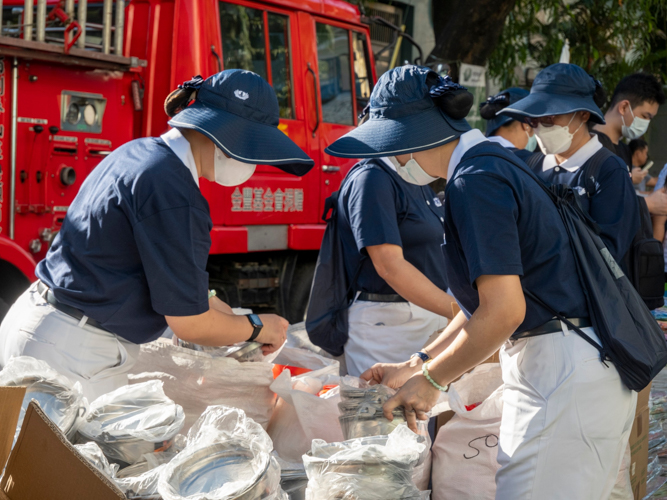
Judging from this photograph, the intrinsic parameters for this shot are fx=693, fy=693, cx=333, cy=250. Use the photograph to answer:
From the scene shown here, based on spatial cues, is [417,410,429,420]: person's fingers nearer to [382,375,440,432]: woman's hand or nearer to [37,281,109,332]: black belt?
[382,375,440,432]: woman's hand

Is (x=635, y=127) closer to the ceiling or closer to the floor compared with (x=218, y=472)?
closer to the ceiling

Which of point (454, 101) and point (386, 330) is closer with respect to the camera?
point (454, 101)

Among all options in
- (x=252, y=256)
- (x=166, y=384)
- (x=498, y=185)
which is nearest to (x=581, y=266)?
(x=498, y=185)

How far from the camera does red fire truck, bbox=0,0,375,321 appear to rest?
12.7ft

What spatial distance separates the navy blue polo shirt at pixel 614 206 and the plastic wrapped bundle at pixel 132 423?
1.82m

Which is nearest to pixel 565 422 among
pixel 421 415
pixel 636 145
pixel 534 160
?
pixel 421 415

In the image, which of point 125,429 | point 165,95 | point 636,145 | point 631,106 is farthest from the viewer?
point 636,145

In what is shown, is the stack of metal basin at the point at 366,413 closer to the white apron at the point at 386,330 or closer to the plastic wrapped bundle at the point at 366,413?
the plastic wrapped bundle at the point at 366,413

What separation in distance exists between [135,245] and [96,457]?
26.9 inches

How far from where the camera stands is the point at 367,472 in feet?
4.89

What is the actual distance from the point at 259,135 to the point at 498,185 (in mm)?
840

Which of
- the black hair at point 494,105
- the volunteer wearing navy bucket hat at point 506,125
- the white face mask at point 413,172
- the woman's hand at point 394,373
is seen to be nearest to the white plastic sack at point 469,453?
the woman's hand at point 394,373

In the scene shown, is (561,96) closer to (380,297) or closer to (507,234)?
(380,297)

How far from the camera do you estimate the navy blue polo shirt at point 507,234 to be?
5.36ft
